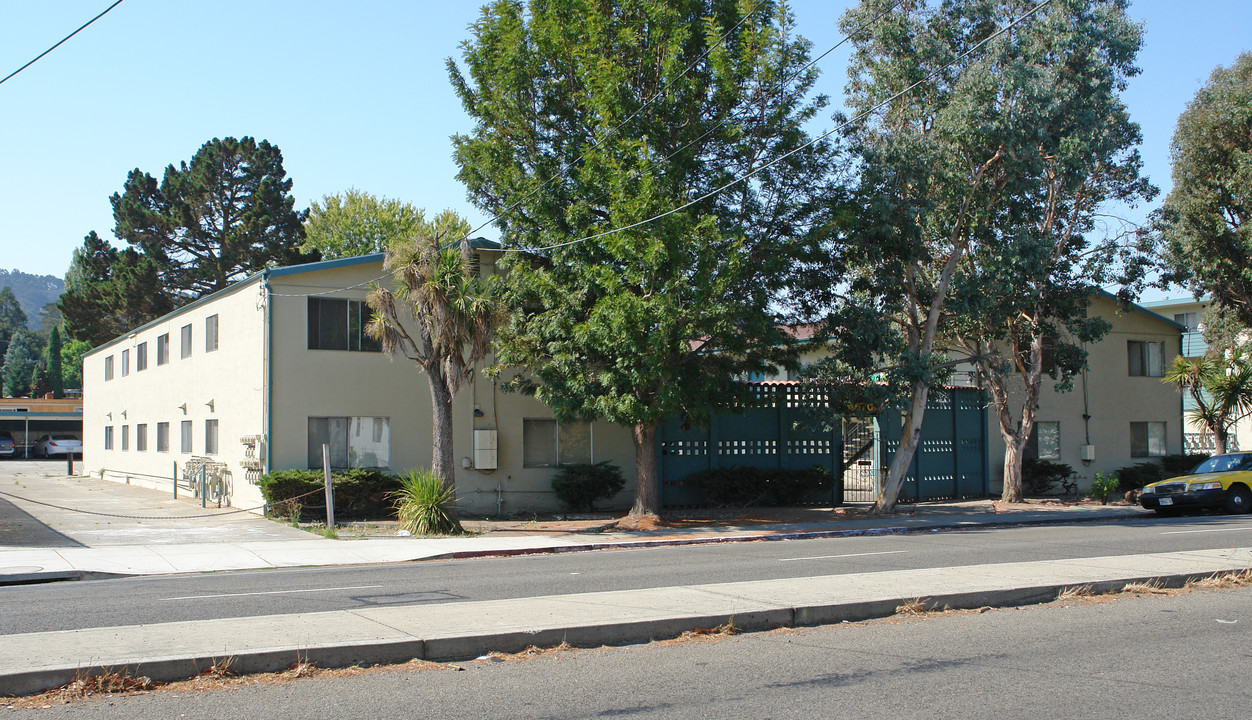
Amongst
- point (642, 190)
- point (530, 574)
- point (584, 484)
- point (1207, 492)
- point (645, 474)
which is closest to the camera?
point (530, 574)

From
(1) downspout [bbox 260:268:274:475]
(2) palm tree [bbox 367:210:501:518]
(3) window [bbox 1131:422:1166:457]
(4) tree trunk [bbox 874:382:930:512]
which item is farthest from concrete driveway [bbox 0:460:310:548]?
(3) window [bbox 1131:422:1166:457]

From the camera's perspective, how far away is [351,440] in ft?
73.6

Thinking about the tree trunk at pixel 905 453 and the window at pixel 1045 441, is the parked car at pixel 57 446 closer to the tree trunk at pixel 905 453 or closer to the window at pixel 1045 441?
the tree trunk at pixel 905 453

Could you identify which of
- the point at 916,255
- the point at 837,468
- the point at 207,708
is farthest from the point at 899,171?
the point at 207,708

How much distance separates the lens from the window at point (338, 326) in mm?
22172

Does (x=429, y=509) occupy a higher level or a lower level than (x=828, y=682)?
higher

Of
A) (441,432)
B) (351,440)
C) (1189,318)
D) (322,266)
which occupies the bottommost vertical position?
(351,440)

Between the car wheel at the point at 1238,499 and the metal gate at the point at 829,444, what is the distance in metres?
5.91

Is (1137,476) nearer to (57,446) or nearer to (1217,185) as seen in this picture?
(1217,185)

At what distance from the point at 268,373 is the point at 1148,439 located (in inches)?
1087

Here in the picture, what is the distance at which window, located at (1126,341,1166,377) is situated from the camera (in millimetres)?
32375

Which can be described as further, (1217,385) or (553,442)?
(1217,385)

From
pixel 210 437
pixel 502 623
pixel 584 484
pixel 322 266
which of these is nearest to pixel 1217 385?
pixel 584 484

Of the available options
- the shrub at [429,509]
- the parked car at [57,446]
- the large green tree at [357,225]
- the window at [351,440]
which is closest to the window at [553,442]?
the window at [351,440]
